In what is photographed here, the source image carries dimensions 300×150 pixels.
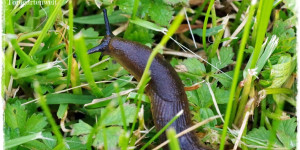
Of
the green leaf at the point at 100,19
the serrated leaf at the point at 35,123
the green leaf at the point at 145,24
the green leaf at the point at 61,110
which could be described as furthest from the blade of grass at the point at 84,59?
the green leaf at the point at 100,19

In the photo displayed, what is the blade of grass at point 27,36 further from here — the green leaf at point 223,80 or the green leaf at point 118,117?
the green leaf at point 223,80

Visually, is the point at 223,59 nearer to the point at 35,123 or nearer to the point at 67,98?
the point at 67,98

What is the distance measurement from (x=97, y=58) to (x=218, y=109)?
0.83 meters

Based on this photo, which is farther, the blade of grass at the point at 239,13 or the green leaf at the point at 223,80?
the blade of grass at the point at 239,13

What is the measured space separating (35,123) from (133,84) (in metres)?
0.64

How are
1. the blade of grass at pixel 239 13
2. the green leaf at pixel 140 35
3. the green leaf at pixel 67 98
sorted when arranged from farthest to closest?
the blade of grass at pixel 239 13
the green leaf at pixel 140 35
the green leaf at pixel 67 98

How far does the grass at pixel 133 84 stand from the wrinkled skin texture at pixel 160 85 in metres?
0.06

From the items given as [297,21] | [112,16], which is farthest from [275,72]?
[112,16]

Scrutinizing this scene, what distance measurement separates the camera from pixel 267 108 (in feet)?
8.21

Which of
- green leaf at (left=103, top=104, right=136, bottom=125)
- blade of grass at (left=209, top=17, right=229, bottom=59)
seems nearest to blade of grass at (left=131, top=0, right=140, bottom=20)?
blade of grass at (left=209, top=17, right=229, bottom=59)

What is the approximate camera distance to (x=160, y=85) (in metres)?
2.28

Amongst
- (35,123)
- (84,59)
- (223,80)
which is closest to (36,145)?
(35,123)

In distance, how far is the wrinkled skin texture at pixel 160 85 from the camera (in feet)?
7.09

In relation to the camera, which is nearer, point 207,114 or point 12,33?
point 12,33
